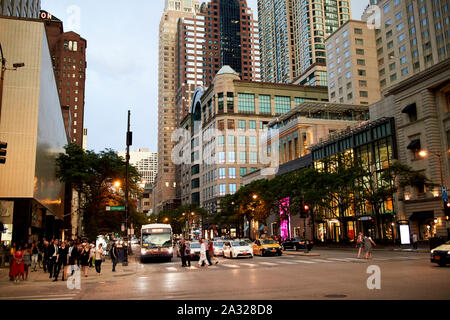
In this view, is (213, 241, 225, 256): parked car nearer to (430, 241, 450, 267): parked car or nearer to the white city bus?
the white city bus

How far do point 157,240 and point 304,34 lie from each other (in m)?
150

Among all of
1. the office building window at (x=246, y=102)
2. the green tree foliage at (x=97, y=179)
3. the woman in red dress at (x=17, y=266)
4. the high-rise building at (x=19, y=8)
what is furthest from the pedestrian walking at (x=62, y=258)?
the office building window at (x=246, y=102)

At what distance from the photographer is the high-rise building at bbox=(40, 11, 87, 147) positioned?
13762cm

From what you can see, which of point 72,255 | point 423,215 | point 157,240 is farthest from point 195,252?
point 423,215

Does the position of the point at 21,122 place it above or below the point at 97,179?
above

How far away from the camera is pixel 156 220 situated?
162m

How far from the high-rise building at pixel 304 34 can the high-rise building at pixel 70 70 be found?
3167 inches

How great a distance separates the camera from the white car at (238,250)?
35812mm

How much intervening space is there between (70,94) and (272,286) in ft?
450

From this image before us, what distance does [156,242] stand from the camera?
36.2 metres

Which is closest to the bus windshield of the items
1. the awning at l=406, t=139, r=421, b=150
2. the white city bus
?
the white city bus

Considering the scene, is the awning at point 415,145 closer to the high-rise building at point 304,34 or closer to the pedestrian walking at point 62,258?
the pedestrian walking at point 62,258

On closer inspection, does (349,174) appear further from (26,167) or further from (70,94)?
(70,94)

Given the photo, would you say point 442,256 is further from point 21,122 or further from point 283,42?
point 283,42
